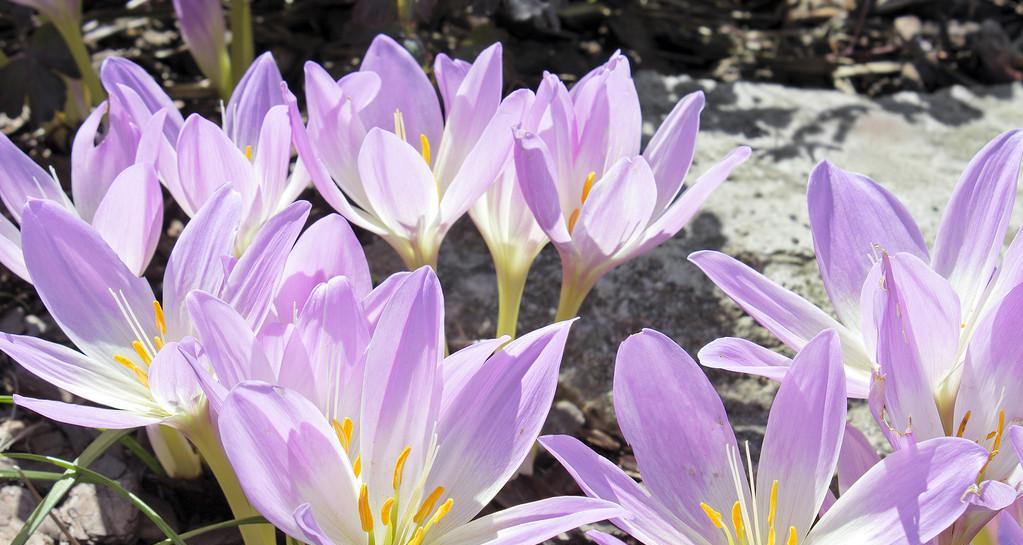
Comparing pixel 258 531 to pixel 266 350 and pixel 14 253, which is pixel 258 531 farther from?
pixel 14 253

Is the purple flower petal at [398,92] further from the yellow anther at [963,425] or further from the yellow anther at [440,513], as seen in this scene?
the yellow anther at [963,425]

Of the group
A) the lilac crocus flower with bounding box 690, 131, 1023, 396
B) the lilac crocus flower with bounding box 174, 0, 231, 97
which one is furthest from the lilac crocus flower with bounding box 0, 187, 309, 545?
the lilac crocus flower with bounding box 174, 0, 231, 97

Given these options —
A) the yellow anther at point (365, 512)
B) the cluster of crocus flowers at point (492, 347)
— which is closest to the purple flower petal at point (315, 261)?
the cluster of crocus flowers at point (492, 347)

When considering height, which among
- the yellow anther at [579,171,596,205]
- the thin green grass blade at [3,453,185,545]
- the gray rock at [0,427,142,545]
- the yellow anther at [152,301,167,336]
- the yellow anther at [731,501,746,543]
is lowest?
the gray rock at [0,427,142,545]

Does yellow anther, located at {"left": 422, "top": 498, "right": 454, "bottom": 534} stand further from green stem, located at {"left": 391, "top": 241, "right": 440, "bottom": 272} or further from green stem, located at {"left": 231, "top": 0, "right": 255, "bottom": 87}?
green stem, located at {"left": 231, "top": 0, "right": 255, "bottom": 87}

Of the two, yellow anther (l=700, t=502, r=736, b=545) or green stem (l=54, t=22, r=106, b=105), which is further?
green stem (l=54, t=22, r=106, b=105)

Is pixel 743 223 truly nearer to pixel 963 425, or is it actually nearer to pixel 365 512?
pixel 963 425

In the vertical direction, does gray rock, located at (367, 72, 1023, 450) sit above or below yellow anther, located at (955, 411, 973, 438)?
below
